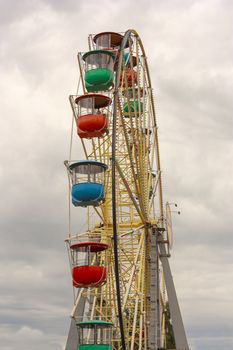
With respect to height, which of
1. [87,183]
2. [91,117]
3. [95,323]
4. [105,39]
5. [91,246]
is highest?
[105,39]

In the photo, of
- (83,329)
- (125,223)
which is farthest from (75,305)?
(125,223)

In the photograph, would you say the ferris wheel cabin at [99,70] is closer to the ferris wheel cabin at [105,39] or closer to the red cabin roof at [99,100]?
the red cabin roof at [99,100]

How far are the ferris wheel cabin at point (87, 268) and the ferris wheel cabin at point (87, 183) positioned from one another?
1.93 meters

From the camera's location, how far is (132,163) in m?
30.2

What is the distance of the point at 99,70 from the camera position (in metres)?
32.2

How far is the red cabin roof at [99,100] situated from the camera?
3175 cm

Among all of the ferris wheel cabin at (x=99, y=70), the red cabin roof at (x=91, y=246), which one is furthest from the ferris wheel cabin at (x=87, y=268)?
the ferris wheel cabin at (x=99, y=70)

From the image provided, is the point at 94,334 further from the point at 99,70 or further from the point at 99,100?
the point at 99,70

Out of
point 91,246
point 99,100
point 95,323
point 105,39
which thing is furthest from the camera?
point 105,39

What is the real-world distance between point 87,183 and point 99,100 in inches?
171

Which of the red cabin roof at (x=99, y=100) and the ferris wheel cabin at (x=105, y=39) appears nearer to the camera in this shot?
the red cabin roof at (x=99, y=100)

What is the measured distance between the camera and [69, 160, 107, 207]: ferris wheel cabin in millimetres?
29853

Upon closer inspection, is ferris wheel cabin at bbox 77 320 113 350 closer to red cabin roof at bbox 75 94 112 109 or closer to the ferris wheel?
the ferris wheel

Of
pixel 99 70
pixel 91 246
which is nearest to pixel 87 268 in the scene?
pixel 91 246
